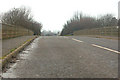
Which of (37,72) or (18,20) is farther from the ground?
(18,20)

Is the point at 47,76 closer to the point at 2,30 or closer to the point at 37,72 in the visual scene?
the point at 37,72

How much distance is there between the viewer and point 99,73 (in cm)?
405

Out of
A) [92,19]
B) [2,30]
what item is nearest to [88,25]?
[92,19]

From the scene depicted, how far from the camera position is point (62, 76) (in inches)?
151

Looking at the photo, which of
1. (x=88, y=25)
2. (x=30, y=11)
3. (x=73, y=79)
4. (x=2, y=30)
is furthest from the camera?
(x=88, y=25)

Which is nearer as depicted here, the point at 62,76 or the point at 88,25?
the point at 62,76

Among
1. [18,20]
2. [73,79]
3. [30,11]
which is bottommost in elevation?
[73,79]

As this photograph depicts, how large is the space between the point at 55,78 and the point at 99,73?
114 centimetres

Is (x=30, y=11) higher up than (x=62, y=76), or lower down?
higher up

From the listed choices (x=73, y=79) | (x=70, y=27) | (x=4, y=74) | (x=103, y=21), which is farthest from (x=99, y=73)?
(x=70, y=27)

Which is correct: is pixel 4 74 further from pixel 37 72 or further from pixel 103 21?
pixel 103 21

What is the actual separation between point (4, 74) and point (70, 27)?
68.8 meters

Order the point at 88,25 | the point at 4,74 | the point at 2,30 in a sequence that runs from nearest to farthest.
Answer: the point at 4,74 → the point at 2,30 → the point at 88,25

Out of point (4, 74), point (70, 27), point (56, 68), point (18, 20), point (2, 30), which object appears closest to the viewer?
point (4, 74)
